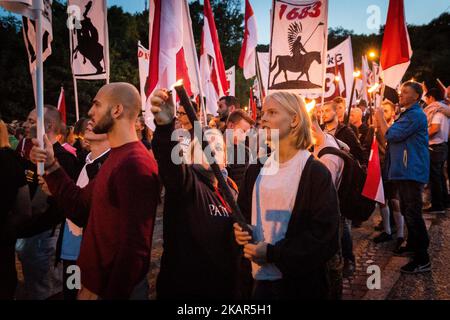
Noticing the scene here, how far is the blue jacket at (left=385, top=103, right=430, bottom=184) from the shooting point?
502 cm

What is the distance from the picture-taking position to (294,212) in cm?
230

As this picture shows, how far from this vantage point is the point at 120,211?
7.30ft

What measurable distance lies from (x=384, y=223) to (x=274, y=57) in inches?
133

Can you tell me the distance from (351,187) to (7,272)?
3269 millimetres

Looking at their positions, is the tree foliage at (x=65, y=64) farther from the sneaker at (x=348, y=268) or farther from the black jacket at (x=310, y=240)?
the black jacket at (x=310, y=240)

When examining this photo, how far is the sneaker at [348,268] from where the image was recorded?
15.7 ft

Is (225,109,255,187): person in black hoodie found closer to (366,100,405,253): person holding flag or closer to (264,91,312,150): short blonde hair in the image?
(366,100,405,253): person holding flag

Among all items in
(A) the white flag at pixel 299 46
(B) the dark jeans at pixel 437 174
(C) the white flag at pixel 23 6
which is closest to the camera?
(C) the white flag at pixel 23 6

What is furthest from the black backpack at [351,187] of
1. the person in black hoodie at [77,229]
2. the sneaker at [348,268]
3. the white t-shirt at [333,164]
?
the person in black hoodie at [77,229]

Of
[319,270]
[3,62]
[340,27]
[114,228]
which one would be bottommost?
[319,270]

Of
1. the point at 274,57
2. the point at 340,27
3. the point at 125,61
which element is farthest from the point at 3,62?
the point at 340,27

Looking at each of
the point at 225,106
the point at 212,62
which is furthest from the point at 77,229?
the point at 225,106

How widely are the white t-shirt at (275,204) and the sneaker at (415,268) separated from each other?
3.16 meters
